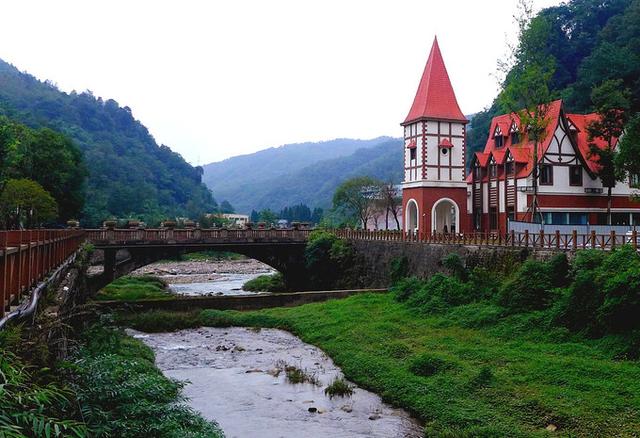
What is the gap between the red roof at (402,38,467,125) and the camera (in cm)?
3869

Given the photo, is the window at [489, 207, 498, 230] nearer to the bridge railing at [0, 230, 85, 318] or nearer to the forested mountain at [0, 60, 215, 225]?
the bridge railing at [0, 230, 85, 318]

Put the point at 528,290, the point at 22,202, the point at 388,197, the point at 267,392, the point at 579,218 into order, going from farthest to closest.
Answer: the point at 388,197, the point at 579,218, the point at 22,202, the point at 528,290, the point at 267,392

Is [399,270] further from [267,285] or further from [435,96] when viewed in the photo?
[267,285]

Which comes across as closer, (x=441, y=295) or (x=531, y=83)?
Result: (x=441, y=295)

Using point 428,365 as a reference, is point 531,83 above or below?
above

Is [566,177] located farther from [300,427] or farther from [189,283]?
[189,283]

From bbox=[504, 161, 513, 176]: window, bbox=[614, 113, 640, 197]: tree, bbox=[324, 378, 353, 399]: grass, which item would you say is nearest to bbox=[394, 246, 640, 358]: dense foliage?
bbox=[324, 378, 353, 399]: grass

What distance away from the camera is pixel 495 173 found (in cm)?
3944

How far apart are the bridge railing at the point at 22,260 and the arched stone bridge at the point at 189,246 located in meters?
16.9

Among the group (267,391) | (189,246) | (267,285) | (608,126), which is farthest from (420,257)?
(267,285)

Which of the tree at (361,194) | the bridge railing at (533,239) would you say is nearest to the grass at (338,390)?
the bridge railing at (533,239)

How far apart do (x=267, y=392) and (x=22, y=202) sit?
26280 millimetres

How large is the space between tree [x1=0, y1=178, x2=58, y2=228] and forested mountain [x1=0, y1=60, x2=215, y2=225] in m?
45.7

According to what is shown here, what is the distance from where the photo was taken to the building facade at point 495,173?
35781 millimetres
